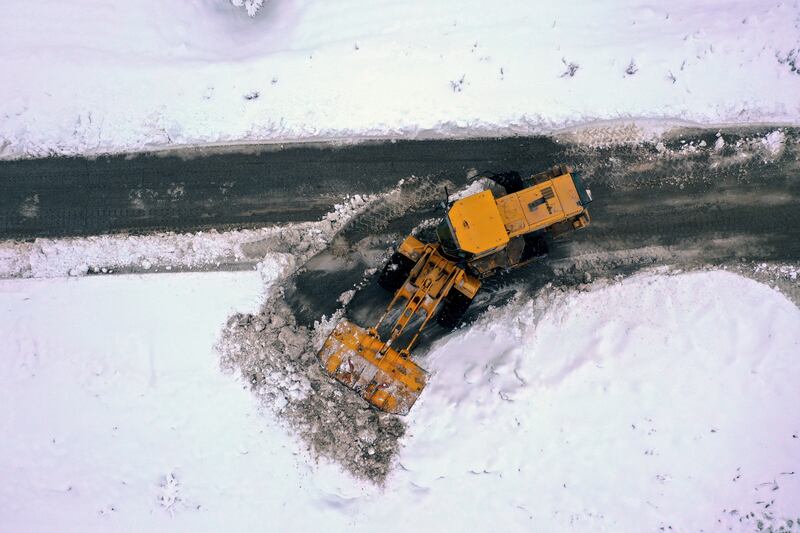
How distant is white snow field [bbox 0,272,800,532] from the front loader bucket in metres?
0.80

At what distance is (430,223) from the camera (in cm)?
1412

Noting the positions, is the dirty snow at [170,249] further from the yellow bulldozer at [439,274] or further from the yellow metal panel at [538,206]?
the yellow metal panel at [538,206]

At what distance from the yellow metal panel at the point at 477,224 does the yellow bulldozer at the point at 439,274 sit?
41cm

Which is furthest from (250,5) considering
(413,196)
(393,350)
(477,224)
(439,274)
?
(393,350)

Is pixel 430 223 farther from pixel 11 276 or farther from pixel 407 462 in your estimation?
pixel 11 276

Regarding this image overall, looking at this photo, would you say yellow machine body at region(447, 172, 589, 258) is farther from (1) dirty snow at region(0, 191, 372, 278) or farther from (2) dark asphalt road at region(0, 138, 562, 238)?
(1) dirty snow at region(0, 191, 372, 278)

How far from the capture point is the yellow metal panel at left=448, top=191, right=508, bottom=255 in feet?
36.7

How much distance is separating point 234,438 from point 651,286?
11.1 metres

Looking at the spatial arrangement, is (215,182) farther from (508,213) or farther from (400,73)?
(508,213)

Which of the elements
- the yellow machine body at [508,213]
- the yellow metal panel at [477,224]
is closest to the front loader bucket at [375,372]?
the yellow machine body at [508,213]

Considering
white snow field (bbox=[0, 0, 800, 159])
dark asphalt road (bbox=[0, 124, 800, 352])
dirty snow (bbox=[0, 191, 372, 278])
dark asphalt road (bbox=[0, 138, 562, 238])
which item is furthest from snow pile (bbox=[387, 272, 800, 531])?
white snow field (bbox=[0, 0, 800, 159])

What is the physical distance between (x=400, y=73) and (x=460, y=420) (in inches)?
352

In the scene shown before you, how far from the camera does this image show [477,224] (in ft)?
36.9

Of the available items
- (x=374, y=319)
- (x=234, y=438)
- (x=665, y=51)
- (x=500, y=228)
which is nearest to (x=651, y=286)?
(x=500, y=228)
